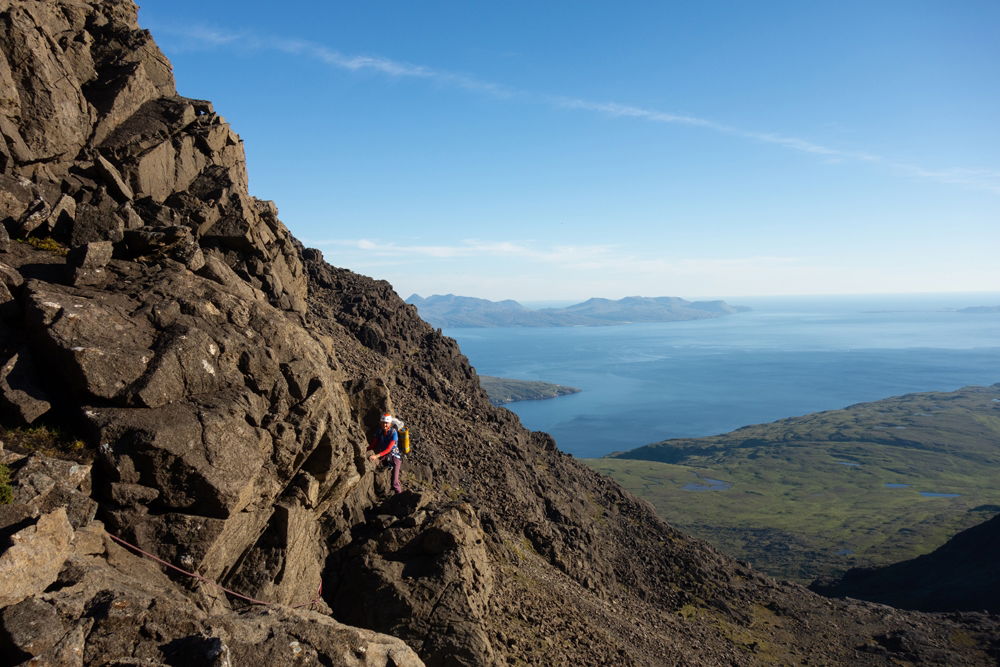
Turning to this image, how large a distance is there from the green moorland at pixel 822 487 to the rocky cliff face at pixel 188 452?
2835 inches

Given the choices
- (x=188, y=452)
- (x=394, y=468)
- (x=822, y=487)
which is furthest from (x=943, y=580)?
(x=188, y=452)

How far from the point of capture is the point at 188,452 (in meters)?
13.5

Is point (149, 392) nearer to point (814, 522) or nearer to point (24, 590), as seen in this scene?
point (24, 590)

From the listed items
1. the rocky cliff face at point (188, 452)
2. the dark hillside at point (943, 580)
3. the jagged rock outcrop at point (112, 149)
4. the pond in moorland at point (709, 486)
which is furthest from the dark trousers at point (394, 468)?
the pond in moorland at point (709, 486)

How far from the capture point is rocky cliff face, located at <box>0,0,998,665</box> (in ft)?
→ 35.0

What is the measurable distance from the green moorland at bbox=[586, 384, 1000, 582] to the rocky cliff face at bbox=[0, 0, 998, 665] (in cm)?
7200

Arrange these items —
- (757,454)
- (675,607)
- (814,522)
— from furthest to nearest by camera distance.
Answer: (757,454), (814,522), (675,607)

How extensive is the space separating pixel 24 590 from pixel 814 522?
424 ft

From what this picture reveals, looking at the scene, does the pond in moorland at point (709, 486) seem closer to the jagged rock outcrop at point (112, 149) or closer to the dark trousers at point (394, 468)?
the dark trousers at point (394, 468)

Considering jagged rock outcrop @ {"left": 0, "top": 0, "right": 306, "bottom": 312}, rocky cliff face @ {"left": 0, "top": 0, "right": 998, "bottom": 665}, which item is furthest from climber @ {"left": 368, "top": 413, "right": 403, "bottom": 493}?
jagged rock outcrop @ {"left": 0, "top": 0, "right": 306, "bottom": 312}

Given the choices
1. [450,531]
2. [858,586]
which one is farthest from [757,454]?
[450,531]

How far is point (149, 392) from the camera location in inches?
539

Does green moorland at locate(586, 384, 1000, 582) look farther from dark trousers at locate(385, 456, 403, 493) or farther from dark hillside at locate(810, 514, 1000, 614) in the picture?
dark trousers at locate(385, 456, 403, 493)

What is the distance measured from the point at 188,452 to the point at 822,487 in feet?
515
